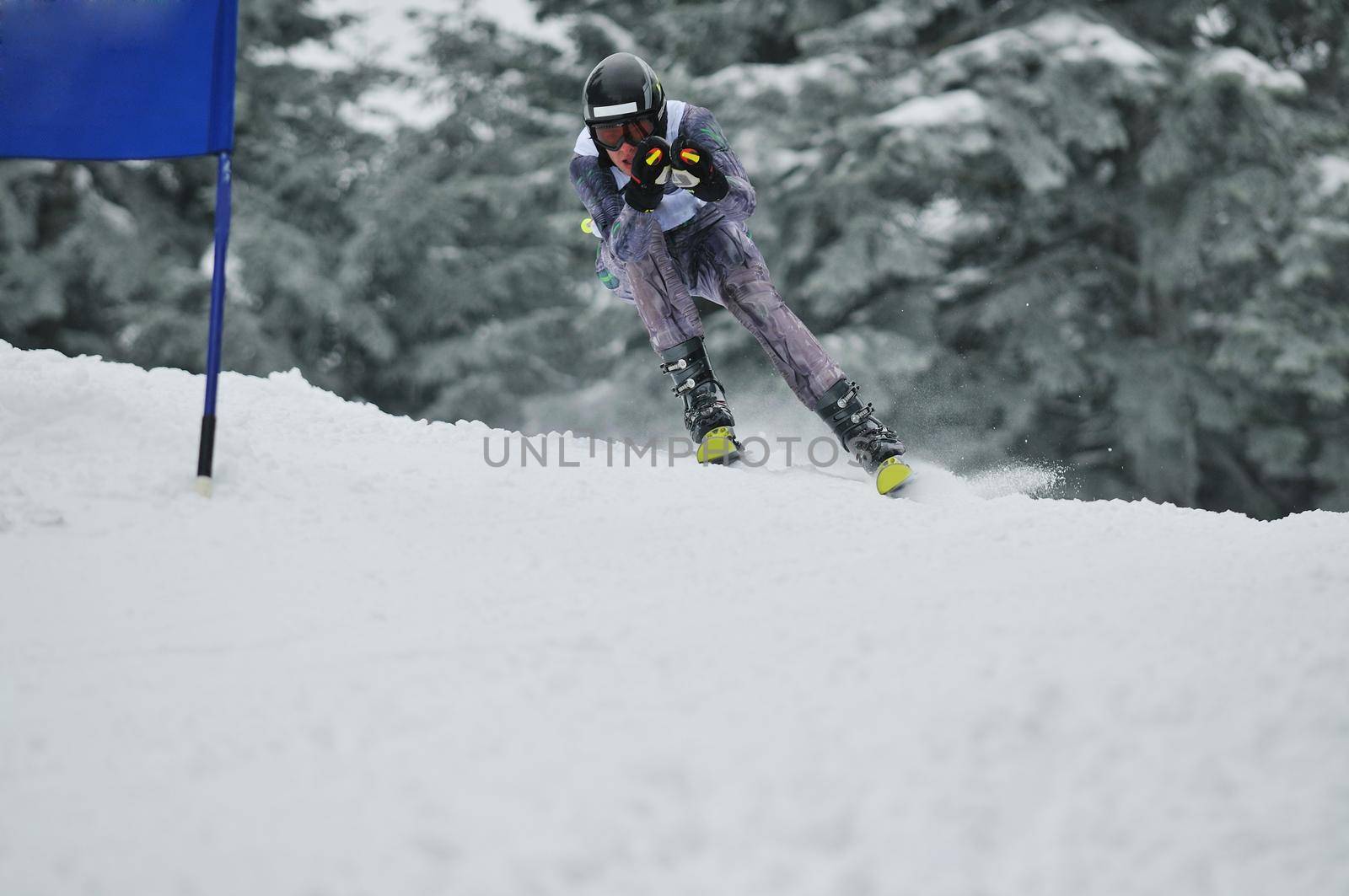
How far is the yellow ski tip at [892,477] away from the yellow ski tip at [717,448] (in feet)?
1.89

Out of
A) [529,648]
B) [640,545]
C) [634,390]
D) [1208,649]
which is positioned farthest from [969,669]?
[634,390]

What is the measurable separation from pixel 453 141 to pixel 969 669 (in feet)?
46.1

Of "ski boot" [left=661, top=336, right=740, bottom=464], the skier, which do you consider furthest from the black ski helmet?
"ski boot" [left=661, top=336, right=740, bottom=464]

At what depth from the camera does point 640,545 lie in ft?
10.3

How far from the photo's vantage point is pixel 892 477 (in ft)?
13.3

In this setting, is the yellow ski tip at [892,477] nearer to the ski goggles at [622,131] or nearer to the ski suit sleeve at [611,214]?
the ski suit sleeve at [611,214]

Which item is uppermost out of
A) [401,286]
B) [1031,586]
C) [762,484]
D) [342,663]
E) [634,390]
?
[401,286]

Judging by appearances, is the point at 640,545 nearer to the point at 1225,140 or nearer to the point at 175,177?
the point at 1225,140

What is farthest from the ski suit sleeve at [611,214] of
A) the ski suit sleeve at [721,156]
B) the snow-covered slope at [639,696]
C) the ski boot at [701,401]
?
the snow-covered slope at [639,696]

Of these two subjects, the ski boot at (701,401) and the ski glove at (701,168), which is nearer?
the ski glove at (701,168)

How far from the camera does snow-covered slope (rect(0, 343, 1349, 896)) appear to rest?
177 centimetres

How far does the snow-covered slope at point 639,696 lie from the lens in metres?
1.77

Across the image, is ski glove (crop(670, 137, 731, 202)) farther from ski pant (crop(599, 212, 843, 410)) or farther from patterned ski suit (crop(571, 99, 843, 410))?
ski pant (crop(599, 212, 843, 410))

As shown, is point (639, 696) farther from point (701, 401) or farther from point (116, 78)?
point (116, 78)
